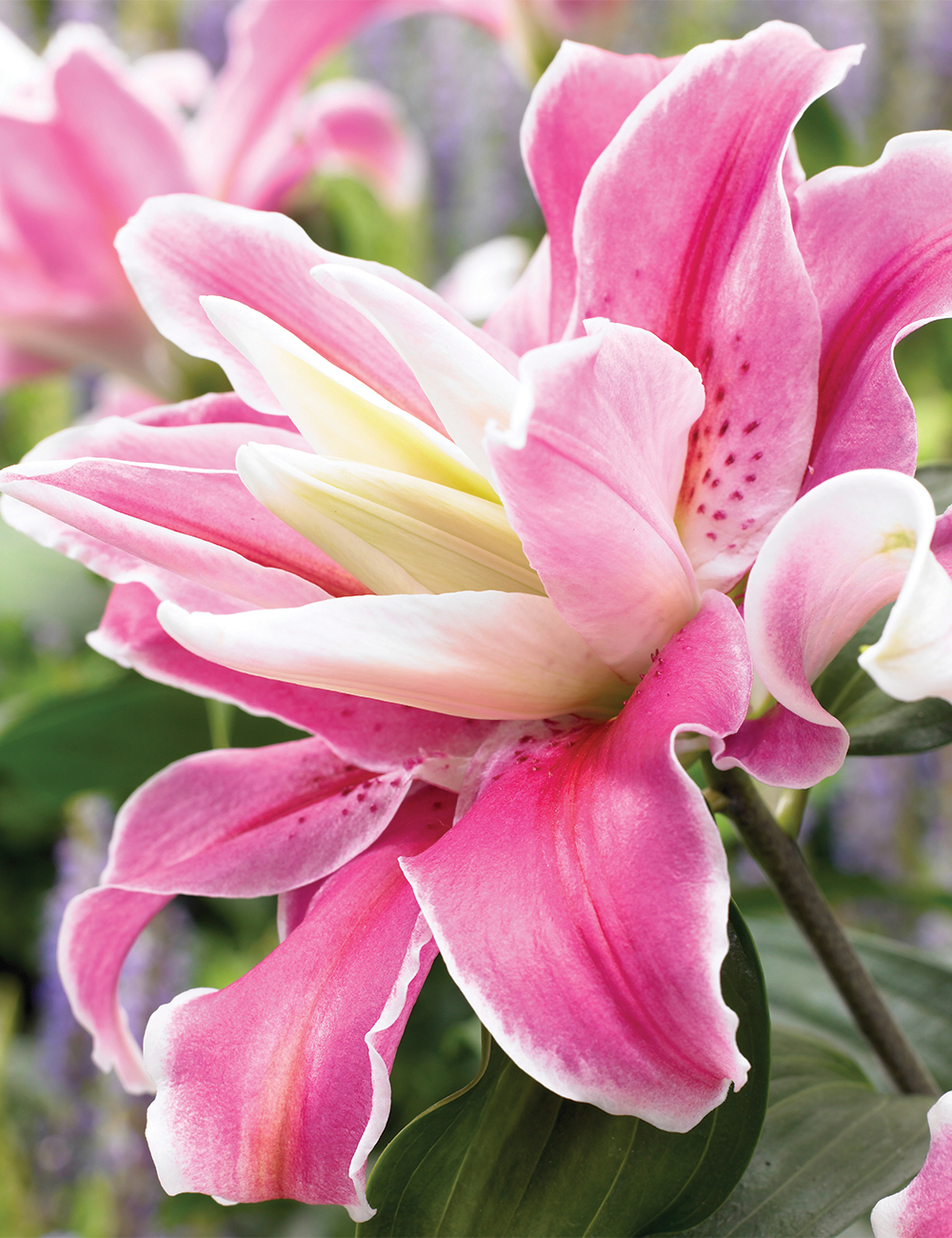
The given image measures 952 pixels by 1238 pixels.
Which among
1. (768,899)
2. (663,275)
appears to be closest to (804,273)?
(663,275)

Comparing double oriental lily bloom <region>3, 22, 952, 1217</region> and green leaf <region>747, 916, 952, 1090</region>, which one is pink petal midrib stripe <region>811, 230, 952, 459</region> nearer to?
double oriental lily bloom <region>3, 22, 952, 1217</region>

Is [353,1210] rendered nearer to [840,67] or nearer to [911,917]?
[840,67]

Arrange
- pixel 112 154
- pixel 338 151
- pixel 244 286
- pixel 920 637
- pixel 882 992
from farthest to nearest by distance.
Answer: pixel 338 151 < pixel 112 154 < pixel 882 992 < pixel 244 286 < pixel 920 637

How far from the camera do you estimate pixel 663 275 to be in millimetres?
273

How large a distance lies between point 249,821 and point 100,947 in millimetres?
55

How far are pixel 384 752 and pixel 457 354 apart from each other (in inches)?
4.1

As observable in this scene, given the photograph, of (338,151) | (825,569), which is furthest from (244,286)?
(338,151)

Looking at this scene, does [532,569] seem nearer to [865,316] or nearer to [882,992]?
[865,316]

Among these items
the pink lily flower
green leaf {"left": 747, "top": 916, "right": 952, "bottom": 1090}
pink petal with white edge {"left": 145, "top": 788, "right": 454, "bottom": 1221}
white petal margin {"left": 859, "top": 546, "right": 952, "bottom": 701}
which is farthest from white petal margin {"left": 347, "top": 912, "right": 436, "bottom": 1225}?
the pink lily flower

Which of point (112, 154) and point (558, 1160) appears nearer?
A: point (558, 1160)

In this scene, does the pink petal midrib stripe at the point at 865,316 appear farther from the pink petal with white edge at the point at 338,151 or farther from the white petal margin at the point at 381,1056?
the pink petal with white edge at the point at 338,151

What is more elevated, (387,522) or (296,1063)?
(387,522)

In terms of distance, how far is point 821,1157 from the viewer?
31 centimetres

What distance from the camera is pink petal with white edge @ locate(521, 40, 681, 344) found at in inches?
12.0
